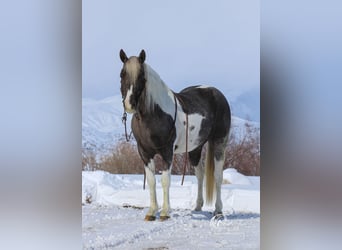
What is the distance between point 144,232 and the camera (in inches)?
70.3

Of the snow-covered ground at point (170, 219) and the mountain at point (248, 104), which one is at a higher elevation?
the mountain at point (248, 104)

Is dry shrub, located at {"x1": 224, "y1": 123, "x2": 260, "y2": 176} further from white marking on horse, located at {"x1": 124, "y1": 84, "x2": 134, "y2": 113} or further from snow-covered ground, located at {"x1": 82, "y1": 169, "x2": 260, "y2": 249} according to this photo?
white marking on horse, located at {"x1": 124, "y1": 84, "x2": 134, "y2": 113}

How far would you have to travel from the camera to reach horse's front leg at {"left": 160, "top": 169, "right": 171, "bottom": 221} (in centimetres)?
180

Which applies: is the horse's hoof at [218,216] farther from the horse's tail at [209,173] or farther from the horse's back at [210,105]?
the horse's back at [210,105]

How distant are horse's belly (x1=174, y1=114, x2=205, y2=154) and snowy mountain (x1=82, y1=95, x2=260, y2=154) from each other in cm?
15

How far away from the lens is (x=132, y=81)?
1768mm

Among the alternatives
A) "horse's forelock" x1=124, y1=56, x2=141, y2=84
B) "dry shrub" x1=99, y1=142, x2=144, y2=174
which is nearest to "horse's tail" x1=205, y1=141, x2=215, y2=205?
"dry shrub" x1=99, y1=142, x2=144, y2=174

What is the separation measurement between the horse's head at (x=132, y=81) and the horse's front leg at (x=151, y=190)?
24cm

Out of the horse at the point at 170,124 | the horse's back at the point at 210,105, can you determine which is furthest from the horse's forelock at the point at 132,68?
the horse's back at the point at 210,105

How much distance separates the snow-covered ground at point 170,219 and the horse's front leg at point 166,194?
2 cm

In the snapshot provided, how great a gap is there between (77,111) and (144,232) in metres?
0.57

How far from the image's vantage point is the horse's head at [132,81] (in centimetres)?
176

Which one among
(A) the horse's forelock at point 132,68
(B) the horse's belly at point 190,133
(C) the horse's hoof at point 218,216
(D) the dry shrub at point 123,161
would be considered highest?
(A) the horse's forelock at point 132,68

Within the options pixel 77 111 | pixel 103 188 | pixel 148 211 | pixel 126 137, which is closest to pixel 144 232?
pixel 148 211
